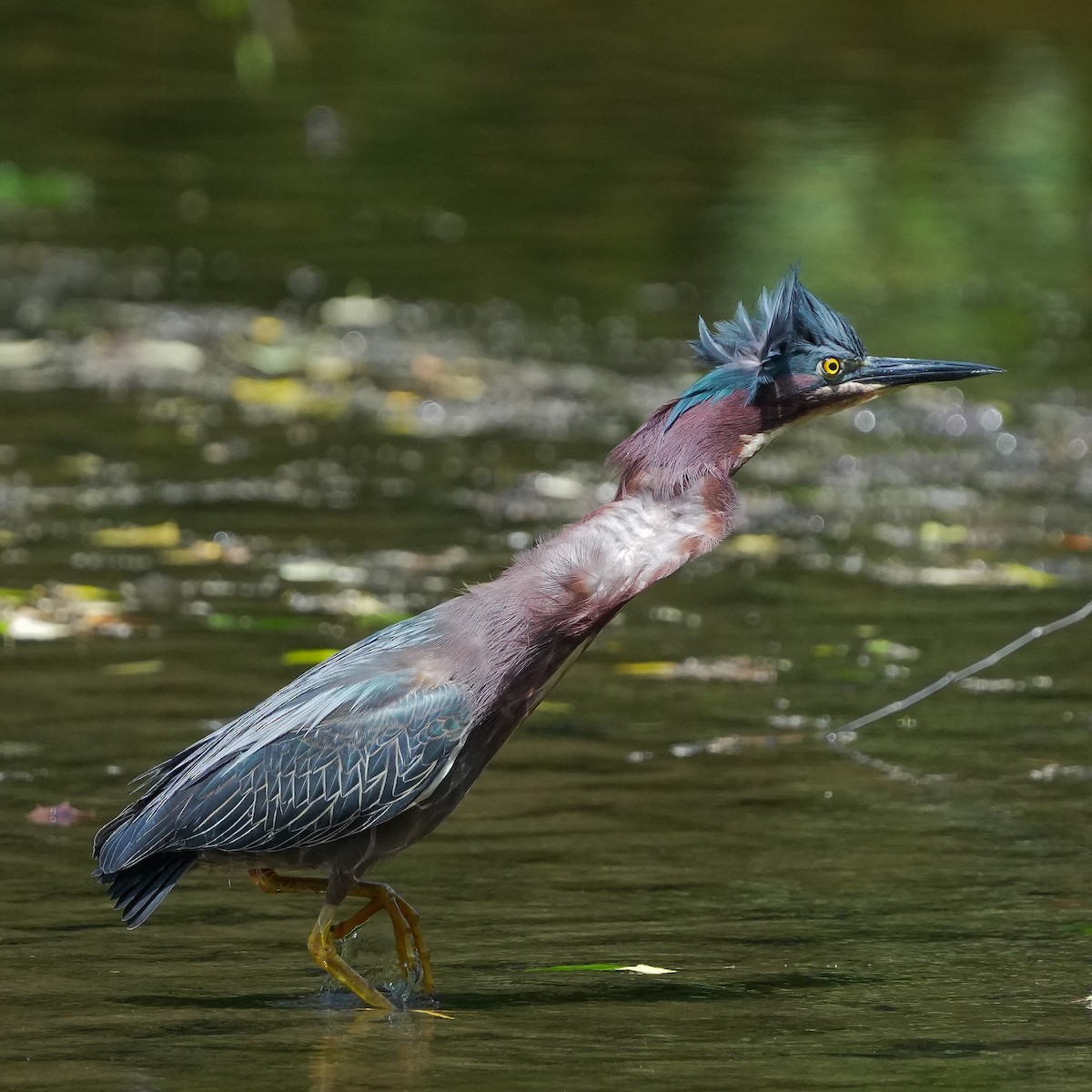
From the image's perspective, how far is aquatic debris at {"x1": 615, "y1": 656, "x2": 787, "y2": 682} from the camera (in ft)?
23.3

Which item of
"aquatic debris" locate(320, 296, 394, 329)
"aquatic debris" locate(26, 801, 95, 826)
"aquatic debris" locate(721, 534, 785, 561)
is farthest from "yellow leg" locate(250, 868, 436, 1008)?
"aquatic debris" locate(320, 296, 394, 329)

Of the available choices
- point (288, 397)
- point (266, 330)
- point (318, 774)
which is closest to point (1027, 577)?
point (318, 774)

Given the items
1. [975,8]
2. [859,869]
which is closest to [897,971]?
[859,869]

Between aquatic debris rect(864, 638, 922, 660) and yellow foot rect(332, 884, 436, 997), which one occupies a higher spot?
aquatic debris rect(864, 638, 922, 660)

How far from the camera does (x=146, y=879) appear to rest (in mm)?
4930

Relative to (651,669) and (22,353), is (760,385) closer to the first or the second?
(651,669)

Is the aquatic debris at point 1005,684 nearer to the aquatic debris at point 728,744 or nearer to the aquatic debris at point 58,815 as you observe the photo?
the aquatic debris at point 728,744

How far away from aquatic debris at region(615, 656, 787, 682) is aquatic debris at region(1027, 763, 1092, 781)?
3.48 ft

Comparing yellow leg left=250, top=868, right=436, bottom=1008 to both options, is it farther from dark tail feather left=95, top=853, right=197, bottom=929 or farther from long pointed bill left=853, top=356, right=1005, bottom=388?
long pointed bill left=853, top=356, right=1005, bottom=388

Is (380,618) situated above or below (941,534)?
below

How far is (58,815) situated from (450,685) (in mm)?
1509

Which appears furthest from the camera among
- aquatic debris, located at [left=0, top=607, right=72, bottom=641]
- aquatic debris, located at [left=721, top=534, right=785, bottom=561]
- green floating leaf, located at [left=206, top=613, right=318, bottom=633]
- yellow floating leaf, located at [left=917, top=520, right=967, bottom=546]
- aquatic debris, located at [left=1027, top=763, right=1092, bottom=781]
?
yellow floating leaf, located at [left=917, top=520, right=967, bottom=546]

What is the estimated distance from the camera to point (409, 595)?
775cm

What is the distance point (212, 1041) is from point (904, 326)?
7.89 meters
